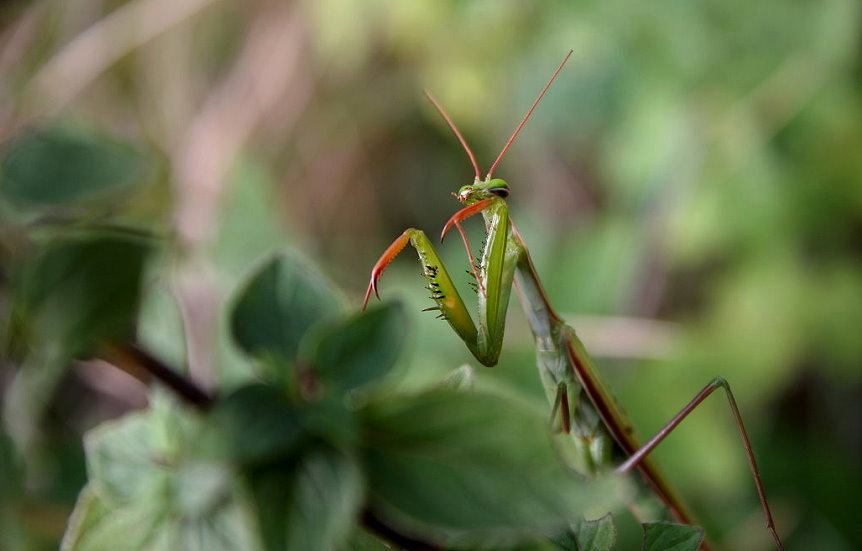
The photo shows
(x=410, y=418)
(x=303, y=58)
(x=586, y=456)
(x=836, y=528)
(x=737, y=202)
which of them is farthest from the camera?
(x=303, y=58)

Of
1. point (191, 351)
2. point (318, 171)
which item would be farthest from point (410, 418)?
point (318, 171)

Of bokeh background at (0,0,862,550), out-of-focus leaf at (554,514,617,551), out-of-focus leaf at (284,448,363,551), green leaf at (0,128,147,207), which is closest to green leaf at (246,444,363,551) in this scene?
out-of-focus leaf at (284,448,363,551)

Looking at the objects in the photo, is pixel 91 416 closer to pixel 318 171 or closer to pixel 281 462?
pixel 318 171

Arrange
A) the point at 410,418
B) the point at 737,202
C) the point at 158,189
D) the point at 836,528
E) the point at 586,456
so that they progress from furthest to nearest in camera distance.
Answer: the point at 158,189, the point at 737,202, the point at 836,528, the point at 586,456, the point at 410,418

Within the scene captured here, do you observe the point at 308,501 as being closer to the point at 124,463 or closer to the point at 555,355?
the point at 124,463

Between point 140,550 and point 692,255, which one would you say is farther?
point 692,255
